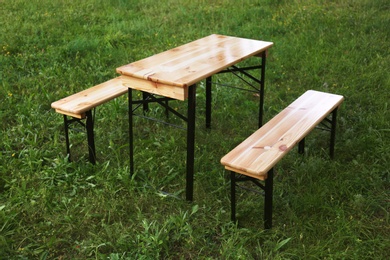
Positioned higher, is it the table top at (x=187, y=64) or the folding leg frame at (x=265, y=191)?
the table top at (x=187, y=64)

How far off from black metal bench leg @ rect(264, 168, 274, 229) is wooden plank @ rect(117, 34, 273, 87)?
84 cm

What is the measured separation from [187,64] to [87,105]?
0.96m

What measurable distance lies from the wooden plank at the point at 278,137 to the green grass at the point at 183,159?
17.4 inches

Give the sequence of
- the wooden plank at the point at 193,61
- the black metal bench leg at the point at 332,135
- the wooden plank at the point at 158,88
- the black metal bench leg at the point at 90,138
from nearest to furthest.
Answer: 1. the wooden plank at the point at 158,88
2. the wooden plank at the point at 193,61
3. the black metal bench leg at the point at 90,138
4. the black metal bench leg at the point at 332,135

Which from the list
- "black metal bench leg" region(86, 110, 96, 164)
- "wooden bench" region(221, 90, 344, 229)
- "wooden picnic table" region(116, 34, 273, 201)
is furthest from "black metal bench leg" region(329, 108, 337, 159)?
"black metal bench leg" region(86, 110, 96, 164)

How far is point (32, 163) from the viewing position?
4.27 m

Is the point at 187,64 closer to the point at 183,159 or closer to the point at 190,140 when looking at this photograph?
the point at 190,140

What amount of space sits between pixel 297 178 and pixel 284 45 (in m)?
3.28

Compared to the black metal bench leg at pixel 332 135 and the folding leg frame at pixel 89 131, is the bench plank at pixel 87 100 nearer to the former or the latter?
the folding leg frame at pixel 89 131

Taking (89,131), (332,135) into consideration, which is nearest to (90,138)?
(89,131)

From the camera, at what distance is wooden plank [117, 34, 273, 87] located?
3.43m

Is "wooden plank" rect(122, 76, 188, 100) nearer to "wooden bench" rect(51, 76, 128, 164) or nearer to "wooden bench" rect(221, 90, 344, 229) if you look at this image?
"wooden bench" rect(221, 90, 344, 229)

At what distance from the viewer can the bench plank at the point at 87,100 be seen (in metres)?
4.04

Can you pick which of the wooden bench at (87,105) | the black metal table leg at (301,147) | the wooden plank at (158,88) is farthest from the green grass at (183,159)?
the wooden plank at (158,88)
